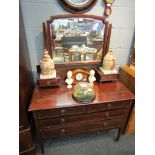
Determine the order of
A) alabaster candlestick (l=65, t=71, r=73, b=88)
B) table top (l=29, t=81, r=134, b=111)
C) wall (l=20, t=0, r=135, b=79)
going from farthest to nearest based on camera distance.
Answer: alabaster candlestick (l=65, t=71, r=73, b=88) → wall (l=20, t=0, r=135, b=79) → table top (l=29, t=81, r=134, b=111)

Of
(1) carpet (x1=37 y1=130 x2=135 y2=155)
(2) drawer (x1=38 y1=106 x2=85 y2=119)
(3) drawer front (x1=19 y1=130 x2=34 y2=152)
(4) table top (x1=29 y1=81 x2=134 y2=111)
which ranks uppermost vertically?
(4) table top (x1=29 y1=81 x2=134 y2=111)

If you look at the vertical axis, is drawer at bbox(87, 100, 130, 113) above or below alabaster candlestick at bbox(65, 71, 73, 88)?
below

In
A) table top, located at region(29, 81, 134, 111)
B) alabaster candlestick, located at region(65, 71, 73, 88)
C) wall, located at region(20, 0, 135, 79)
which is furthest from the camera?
alabaster candlestick, located at region(65, 71, 73, 88)

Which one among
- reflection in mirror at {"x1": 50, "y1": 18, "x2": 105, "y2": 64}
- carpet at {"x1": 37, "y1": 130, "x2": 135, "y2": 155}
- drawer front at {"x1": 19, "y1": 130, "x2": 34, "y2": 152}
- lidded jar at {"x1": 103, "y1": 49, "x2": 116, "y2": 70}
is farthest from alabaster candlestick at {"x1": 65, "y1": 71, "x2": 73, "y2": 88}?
carpet at {"x1": 37, "y1": 130, "x2": 135, "y2": 155}

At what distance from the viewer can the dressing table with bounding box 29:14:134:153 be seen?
1.18 m

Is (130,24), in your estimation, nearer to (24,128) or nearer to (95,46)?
(95,46)

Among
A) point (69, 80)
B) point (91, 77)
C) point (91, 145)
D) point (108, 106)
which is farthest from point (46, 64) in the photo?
point (91, 145)

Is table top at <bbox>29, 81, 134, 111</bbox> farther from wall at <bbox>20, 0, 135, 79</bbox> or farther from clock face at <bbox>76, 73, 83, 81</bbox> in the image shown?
wall at <bbox>20, 0, 135, 79</bbox>

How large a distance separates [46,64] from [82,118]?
65 centimetres

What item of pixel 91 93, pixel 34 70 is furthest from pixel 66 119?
pixel 34 70

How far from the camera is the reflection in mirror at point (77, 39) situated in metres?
1.31

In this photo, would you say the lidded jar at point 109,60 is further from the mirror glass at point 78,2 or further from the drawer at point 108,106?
the mirror glass at point 78,2

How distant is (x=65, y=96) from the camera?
4.13ft
